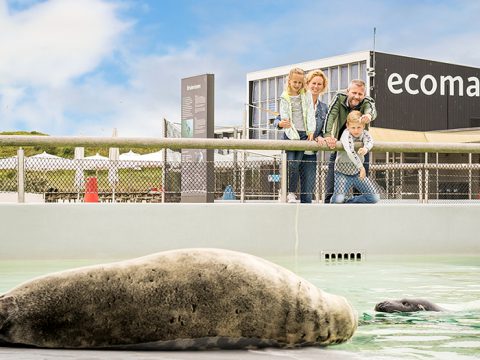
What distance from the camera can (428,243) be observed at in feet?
31.7

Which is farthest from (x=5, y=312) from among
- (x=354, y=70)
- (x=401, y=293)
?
(x=354, y=70)

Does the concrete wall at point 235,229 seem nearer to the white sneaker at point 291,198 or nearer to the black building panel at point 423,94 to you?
the white sneaker at point 291,198

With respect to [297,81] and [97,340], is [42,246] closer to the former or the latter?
[297,81]

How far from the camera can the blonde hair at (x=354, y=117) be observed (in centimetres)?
944

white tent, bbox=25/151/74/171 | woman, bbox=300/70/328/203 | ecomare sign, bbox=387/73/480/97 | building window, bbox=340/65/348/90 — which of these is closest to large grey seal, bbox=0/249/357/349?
white tent, bbox=25/151/74/171

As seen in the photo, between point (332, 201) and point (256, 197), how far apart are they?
36.3 inches

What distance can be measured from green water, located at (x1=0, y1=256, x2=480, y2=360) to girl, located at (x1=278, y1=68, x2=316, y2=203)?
111 centimetres

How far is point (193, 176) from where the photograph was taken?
31.8 feet

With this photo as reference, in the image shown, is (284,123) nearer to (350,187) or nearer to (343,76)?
(350,187)

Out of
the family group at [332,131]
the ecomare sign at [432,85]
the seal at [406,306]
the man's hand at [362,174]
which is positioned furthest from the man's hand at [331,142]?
the ecomare sign at [432,85]

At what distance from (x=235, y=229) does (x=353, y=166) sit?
5.57 ft

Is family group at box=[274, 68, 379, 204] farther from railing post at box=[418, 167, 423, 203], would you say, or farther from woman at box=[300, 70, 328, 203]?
railing post at box=[418, 167, 423, 203]

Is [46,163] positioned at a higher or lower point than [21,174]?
higher

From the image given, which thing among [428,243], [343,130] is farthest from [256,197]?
[428,243]
